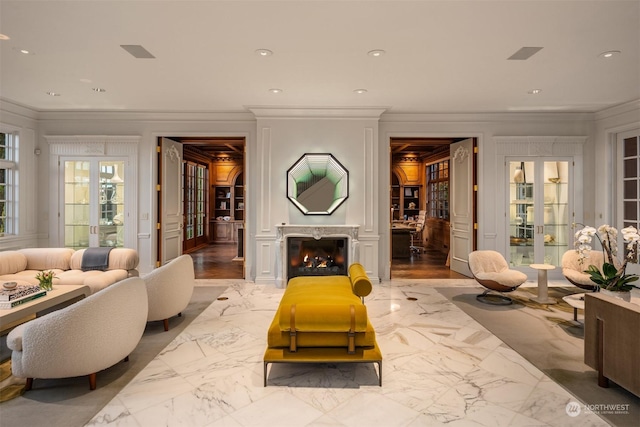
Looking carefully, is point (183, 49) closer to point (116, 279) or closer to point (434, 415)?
point (116, 279)

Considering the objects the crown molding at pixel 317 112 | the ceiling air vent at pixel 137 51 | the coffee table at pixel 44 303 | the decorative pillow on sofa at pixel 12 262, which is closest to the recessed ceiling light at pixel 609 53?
the crown molding at pixel 317 112

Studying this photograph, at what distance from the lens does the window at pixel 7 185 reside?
591cm

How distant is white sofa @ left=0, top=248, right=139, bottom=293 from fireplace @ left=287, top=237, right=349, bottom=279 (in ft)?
7.52

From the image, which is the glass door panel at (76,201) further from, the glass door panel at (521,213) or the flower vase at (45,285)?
the glass door panel at (521,213)

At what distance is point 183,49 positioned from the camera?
→ 367 centimetres

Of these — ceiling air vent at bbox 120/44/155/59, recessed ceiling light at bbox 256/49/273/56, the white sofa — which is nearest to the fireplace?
the white sofa

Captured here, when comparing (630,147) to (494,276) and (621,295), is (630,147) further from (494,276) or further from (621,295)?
(621,295)

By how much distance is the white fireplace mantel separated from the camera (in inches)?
228

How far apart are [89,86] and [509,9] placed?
4971mm

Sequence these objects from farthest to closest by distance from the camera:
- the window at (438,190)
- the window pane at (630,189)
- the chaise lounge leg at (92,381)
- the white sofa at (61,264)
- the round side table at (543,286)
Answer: the window at (438,190)
the window pane at (630,189)
the round side table at (543,286)
the white sofa at (61,264)
the chaise lounge leg at (92,381)

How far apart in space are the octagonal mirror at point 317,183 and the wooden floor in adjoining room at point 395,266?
1791 millimetres

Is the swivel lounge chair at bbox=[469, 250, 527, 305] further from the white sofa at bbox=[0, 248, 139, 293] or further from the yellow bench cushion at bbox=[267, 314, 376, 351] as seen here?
the white sofa at bbox=[0, 248, 139, 293]

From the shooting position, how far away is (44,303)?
339 centimetres

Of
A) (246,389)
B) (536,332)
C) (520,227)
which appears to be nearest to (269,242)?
(246,389)
